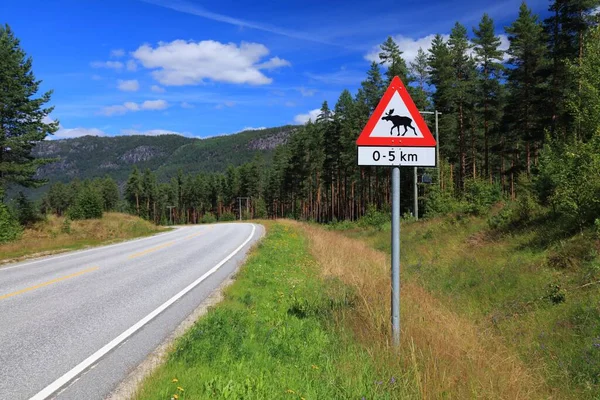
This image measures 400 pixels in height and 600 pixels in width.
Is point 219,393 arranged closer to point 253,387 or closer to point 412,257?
point 253,387

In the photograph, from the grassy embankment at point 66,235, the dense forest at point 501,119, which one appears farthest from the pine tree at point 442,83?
the grassy embankment at point 66,235

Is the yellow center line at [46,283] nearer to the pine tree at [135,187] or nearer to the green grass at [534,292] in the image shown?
the green grass at [534,292]

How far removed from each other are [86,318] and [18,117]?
28.0m

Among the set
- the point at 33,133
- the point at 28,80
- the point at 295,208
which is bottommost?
the point at 295,208

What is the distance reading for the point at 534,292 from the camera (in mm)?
7754

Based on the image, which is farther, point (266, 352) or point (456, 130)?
point (456, 130)

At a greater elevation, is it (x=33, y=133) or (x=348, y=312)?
(x=33, y=133)

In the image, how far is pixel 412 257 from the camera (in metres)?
15.7

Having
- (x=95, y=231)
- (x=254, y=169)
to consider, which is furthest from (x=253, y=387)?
(x=254, y=169)

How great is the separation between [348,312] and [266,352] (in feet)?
4.83

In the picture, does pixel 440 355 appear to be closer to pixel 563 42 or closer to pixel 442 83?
pixel 563 42

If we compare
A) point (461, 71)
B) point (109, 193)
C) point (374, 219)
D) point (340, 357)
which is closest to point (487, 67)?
point (461, 71)

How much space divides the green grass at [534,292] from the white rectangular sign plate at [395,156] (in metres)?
2.83

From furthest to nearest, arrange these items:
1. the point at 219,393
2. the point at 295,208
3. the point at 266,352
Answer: the point at 295,208
the point at 266,352
the point at 219,393
